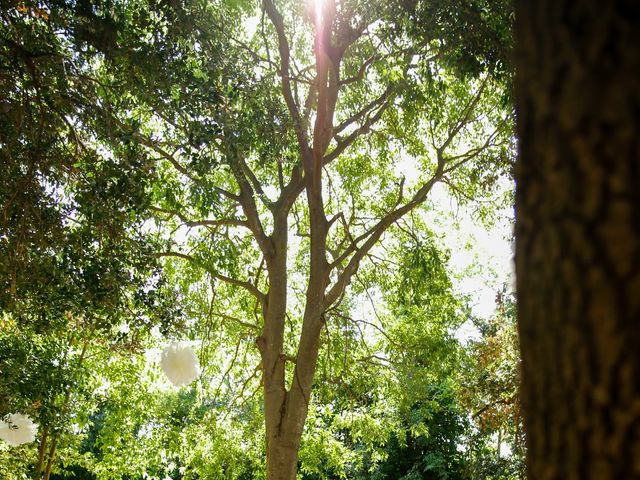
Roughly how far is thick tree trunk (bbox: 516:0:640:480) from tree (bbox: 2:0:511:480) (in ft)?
11.4

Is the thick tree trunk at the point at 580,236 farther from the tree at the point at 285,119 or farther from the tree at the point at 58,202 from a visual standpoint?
the tree at the point at 58,202

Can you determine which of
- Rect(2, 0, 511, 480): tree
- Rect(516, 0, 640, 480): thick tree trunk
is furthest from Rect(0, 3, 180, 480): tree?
Rect(516, 0, 640, 480): thick tree trunk

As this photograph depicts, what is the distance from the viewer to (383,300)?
403 inches

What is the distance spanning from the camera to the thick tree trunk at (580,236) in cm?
87

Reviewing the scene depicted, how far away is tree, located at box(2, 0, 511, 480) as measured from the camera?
4477mm

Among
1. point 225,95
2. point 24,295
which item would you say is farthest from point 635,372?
point 24,295

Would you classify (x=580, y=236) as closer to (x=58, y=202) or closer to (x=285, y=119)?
(x=285, y=119)

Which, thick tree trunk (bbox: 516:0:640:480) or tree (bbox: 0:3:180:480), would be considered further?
tree (bbox: 0:3:180:480)

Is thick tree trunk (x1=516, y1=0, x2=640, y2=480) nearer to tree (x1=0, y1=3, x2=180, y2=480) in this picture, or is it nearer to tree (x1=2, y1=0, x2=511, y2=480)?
tree (x1=2, y1=0, x2=511, y2=480)

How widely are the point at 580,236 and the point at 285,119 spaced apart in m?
4.78

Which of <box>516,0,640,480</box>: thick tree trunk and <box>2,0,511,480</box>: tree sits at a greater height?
<box>2,0,511,480</box>: tree

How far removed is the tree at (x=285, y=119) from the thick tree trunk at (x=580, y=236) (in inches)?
136

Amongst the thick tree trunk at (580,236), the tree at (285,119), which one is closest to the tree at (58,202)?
the tree at (285,119)

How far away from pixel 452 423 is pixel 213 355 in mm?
8275
